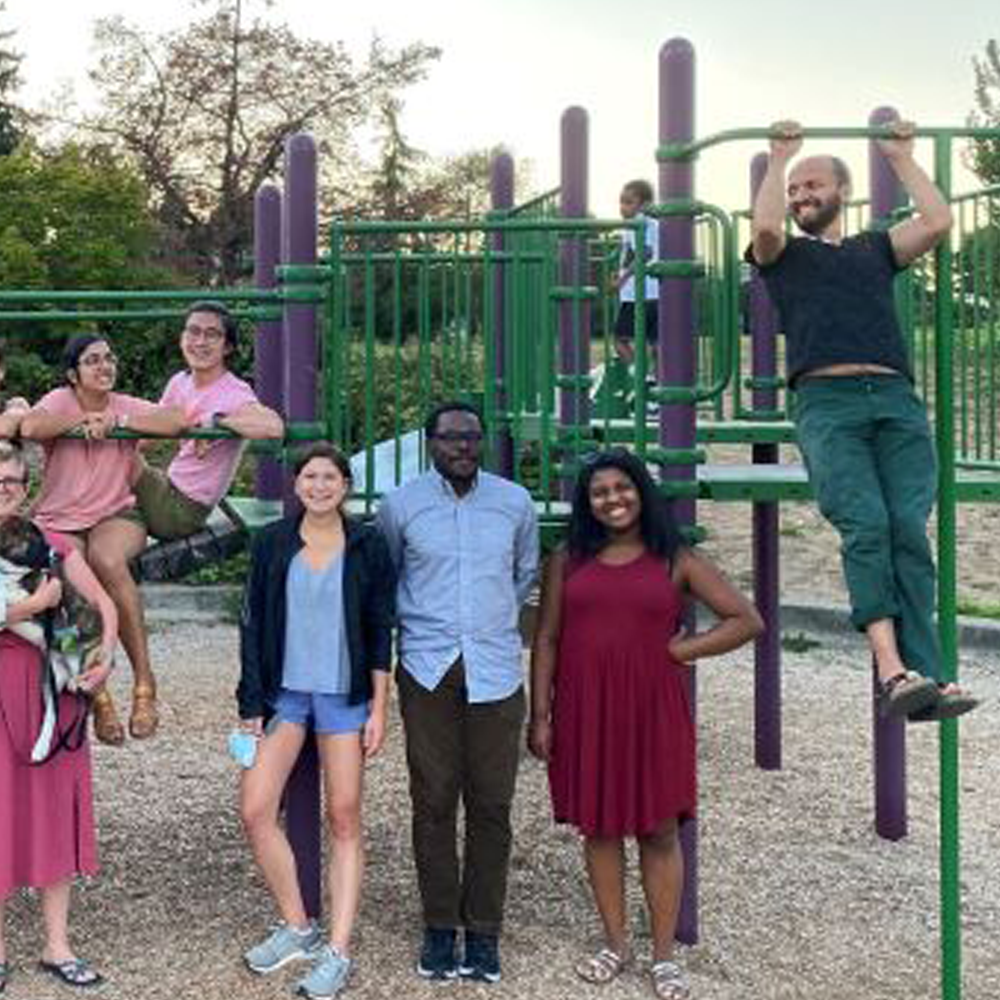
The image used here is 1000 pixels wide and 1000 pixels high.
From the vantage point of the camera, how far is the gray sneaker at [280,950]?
467 centimetres

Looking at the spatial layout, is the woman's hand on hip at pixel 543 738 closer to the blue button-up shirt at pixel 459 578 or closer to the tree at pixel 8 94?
the blue button-up shirt at pixel 459 578

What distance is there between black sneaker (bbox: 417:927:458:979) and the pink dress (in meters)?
0.99

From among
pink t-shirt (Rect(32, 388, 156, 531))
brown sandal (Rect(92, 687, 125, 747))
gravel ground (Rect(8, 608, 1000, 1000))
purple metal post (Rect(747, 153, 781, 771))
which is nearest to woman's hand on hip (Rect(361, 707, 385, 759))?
gravel ground (Rect(8, 608, 1000, 1000))

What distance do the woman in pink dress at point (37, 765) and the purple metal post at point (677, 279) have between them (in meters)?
1.68

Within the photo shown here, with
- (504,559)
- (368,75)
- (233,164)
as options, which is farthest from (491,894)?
(368,75)

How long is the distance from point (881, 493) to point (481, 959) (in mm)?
1735

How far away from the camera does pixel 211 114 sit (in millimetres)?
29172

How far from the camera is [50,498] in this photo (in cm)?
466

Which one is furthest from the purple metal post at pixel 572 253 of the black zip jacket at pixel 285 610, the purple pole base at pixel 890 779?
the black zip jacket at pixel 285 610

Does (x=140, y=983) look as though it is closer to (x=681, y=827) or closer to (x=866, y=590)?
(x=681, y=827)

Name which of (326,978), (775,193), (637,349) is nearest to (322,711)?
(326,978)

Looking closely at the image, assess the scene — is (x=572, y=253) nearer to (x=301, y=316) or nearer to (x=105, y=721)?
(x=301, y=316)

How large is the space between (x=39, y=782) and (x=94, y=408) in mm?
1051

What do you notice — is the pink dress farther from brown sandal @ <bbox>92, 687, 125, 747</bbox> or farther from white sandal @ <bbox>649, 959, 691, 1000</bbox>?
white sandal @ <bbox>649, 959, 691, 1000</bbox>
